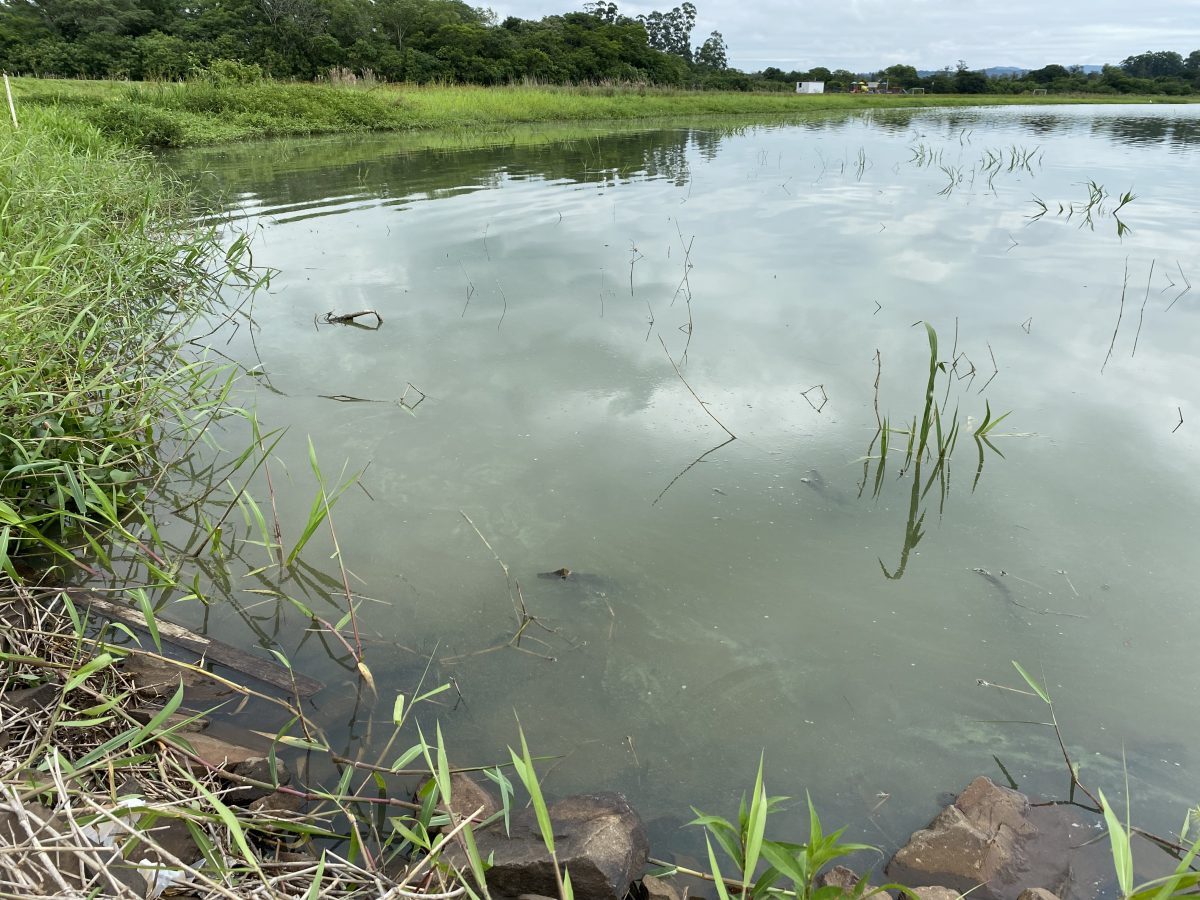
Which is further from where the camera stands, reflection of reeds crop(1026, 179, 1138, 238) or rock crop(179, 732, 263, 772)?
reflection of reeds crop(1026, 179, 1138, 238)

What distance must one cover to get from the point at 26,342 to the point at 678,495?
269 cm

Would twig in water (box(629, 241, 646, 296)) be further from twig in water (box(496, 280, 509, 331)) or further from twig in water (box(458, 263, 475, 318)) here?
twig in water (box(458, 263, 475, 318))

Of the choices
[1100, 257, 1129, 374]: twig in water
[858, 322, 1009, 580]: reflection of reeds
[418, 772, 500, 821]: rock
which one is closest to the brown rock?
[418, 772, 500, 821]: rock

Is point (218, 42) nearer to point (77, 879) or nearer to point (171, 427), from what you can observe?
point (171, 427)

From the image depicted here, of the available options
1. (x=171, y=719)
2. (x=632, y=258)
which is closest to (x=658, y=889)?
(x=171, y=719)

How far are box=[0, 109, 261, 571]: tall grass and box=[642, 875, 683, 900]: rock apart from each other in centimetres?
185

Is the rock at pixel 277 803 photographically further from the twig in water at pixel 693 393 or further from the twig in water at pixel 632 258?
the twig in water at pixel 632 258

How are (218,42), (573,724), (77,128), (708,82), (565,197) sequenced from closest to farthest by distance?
(573,724) < (77,128) < (565,197) < (218,42) < (708,82)

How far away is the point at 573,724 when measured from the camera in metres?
2.08

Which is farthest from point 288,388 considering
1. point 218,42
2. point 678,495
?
point 218,42

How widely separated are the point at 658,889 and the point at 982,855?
75cm

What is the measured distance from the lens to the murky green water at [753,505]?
2.06 m

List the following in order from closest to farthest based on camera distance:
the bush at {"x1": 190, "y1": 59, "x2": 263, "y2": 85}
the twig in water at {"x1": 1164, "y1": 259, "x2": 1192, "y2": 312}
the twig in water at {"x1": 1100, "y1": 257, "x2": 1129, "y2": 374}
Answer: the twig in water at {"x1": 1100, "y1": 257, "x2": 1129, "y2": 374}, the twig in water at {"x1": 1164, "y1": 259, "x2": 1192, "y2": 312}, the bush at {"x1": 190, "y1": 59, "x2": 263, "y2": 85}

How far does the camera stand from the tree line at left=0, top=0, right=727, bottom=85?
88.9 ft
